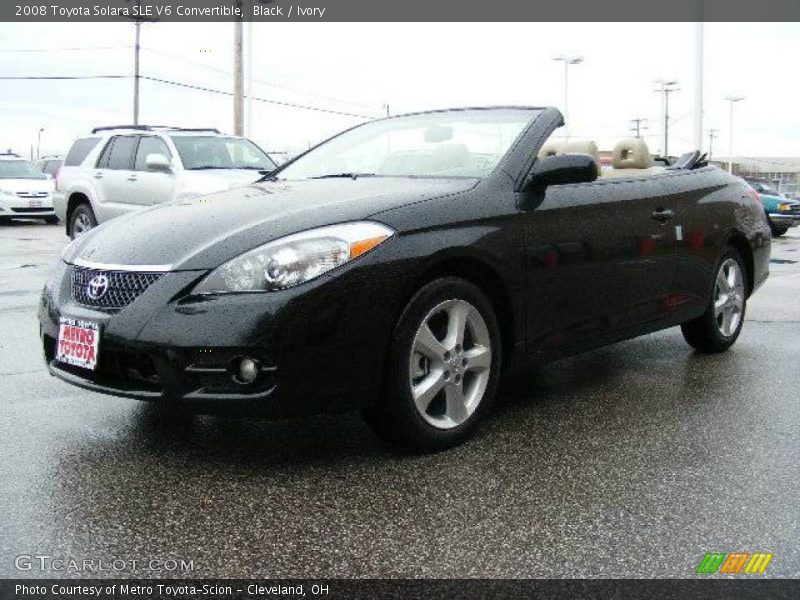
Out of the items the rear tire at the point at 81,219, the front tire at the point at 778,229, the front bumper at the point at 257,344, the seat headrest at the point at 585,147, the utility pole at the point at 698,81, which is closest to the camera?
the front bumper at the point at 257,344

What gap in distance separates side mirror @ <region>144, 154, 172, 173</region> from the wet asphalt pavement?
24.2ft

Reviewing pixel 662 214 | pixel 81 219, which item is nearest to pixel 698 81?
pixel 81 219

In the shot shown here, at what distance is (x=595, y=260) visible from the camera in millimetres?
4723

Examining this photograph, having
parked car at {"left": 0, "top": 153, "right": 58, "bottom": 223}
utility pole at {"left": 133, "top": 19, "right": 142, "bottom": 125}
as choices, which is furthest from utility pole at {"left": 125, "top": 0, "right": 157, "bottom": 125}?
parked car at {"left": 0, "top": 153, "right": 58, "bottom": 223}

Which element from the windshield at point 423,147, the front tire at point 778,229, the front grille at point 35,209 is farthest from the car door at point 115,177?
the front tire at point 778,229

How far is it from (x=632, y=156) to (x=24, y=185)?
18374 mm

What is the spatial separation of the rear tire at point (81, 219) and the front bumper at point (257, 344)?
35.6 ft

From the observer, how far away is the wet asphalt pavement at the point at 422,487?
294 cm

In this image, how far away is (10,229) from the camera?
67.2 ft

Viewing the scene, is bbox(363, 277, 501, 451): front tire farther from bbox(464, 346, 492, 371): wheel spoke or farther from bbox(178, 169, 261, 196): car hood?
bbox(178, 169, 261, 196): car hood

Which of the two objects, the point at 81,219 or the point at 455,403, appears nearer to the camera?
the point at 455,403

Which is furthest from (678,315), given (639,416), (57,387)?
(57,387)

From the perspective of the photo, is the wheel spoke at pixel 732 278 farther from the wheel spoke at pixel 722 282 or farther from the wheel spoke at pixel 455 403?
the wheel spoke at pixel 455 403

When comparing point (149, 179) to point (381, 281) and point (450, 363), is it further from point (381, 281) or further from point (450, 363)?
point (381, 281)
